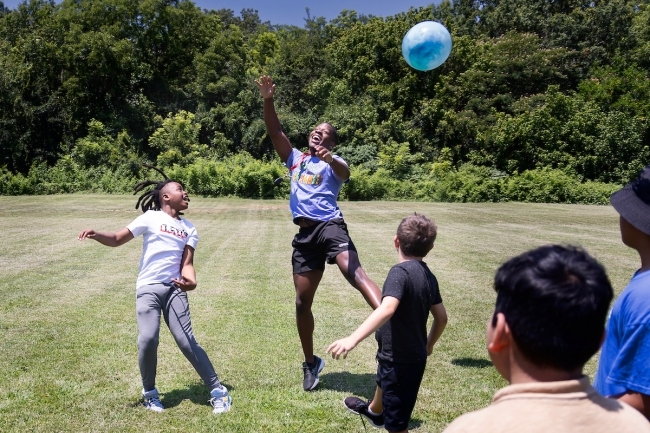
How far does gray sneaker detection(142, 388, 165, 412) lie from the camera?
4.69 m

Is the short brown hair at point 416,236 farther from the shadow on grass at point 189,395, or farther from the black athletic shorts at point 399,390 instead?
the shadow on grass at point 189,395

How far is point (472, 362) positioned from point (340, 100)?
3697 centimetres

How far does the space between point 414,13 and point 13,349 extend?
42.3 meters

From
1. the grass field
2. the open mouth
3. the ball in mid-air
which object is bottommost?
the grass field

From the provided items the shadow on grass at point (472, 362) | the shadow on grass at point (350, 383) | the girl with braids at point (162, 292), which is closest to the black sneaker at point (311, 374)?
the shadow on grass at point (350, 383)

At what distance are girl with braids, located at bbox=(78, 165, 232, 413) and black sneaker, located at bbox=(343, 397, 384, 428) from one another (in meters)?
0.96

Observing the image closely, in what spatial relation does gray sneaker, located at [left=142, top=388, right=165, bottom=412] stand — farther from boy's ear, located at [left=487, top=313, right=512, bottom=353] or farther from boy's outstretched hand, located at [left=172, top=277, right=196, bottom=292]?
boy's ear, located at [left=487, top=313, right=512, bottom=353]

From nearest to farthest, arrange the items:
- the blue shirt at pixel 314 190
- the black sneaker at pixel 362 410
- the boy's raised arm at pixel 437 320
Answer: the boy's raised arm at pixel 437 320, the black sneaker at pixel 362 410, the blue shirt at pixel 314 190

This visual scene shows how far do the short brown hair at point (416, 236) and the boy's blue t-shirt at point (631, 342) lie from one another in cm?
153

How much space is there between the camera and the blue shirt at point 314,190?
16.6 feet

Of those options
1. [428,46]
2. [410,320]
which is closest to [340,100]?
[428,46]

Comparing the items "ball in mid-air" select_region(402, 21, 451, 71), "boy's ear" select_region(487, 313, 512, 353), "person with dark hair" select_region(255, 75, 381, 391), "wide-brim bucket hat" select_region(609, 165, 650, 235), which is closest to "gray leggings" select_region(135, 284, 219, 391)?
"person with dark hair" select_region(255, 75, 381, 391)

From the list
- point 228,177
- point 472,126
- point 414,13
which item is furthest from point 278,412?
point 414,13

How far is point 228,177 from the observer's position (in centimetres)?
3247
